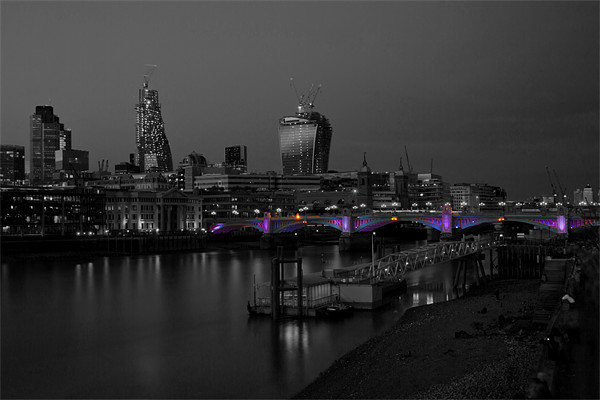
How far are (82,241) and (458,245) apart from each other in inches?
1680

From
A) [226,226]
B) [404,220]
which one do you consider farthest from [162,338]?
[226,226]

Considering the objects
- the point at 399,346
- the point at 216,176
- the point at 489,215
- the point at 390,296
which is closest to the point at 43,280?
the point at 390,296

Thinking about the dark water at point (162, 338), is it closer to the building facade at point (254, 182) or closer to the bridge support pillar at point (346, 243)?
the bridge support pillar at point (346, 243)

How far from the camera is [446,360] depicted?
20.4m

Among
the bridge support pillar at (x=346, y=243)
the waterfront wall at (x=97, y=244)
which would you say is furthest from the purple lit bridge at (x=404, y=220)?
the waterfront wall at (x=97, y=244)

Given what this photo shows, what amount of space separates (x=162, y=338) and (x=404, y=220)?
188 feet

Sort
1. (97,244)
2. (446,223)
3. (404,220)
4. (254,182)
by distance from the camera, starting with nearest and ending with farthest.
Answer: (97,244) → (446,223) → (404,220) → (254,182)

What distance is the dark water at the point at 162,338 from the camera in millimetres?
22141

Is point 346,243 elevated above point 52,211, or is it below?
below

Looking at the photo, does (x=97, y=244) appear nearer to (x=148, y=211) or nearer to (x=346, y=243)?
(x=148, y=211)

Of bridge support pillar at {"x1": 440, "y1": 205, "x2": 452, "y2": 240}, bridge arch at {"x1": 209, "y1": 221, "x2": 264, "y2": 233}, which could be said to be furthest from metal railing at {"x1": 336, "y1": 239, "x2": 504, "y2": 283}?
bridge arch at {"x1": 209, "y1": 221, "x2": 264, "y2": 233}

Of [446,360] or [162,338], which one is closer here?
[446,360]

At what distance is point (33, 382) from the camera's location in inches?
891

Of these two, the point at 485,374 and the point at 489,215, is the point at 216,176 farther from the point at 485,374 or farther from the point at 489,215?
the point at 485,374
